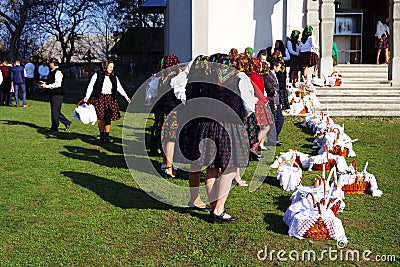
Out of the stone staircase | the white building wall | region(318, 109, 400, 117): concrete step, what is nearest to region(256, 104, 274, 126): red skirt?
the stone staircase

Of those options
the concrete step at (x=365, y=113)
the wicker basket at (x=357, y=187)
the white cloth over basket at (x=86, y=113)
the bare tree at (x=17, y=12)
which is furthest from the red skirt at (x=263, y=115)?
the bare tree at (x=17, y=12)

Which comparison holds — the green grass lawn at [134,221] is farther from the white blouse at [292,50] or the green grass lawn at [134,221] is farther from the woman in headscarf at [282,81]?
the white blouse at [292,50]

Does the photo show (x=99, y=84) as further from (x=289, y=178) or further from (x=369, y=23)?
(x=369, y=23)

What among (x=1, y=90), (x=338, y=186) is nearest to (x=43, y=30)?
(x=1, y=90)

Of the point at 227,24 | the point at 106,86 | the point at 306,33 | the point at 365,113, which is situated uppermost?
the point at 227,24

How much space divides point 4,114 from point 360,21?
15275 millimetres

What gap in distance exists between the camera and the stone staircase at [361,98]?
15.3 metres

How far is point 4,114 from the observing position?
18.5 meters

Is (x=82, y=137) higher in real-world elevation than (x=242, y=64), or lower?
lower

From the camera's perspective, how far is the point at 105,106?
11.4 metres

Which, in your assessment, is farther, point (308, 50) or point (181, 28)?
point (308, 50)

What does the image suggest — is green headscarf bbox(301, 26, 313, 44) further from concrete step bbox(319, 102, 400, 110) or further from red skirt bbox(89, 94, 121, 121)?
red skirt bbox(89, 94, 121, 121)

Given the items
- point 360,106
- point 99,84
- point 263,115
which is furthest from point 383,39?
point 263,115

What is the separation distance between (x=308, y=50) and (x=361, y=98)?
2136 millimetres
